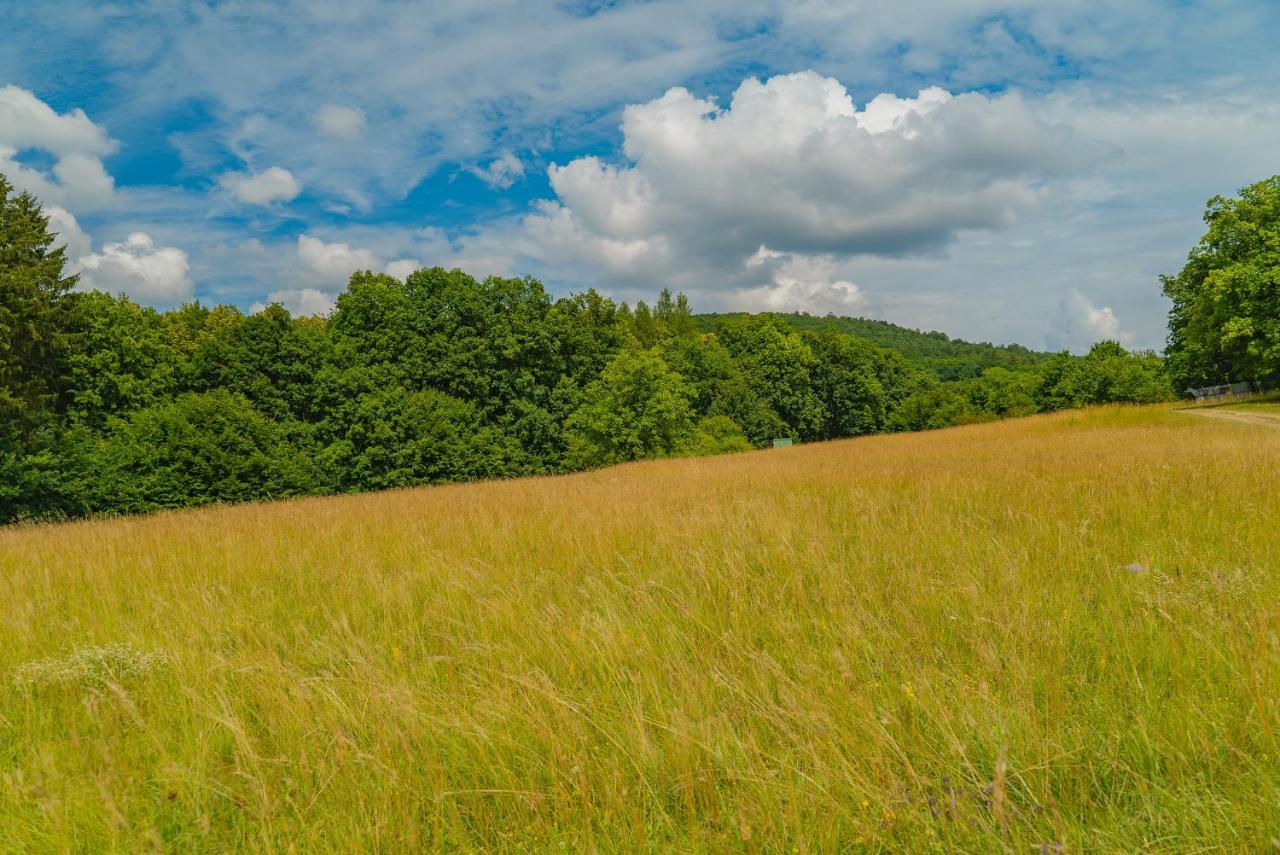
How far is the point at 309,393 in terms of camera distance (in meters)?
32.3

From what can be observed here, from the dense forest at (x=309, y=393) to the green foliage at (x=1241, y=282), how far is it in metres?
25.5

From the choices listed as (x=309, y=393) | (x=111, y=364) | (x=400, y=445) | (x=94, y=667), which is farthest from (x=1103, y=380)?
(x=111, y=364)

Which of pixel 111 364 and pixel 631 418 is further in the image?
pixel 631 418

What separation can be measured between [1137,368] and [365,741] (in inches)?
2960

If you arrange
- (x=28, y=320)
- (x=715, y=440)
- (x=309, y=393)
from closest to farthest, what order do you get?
(x=28, y=320), (x=309, y=393), (x=715, y=440)

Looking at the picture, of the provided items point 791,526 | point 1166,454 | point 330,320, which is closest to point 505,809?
point 791,526

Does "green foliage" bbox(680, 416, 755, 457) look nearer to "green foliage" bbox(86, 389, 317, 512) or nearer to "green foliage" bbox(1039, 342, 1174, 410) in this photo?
"green foliage" bbox(86, 389, 317, 512)

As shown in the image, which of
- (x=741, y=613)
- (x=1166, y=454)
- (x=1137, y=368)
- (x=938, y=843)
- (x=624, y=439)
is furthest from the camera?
(x=1137, y=368)

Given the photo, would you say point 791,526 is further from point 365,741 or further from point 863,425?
point 863,425

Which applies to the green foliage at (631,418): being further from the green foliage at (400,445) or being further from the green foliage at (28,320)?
the green foliage at (28,320)

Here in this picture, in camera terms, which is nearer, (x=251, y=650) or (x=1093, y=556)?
(x=251, y=650)

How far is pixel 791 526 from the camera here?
523 cm

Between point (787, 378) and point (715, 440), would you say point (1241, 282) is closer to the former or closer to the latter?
point (715, 440)

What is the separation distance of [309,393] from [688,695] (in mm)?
34863
